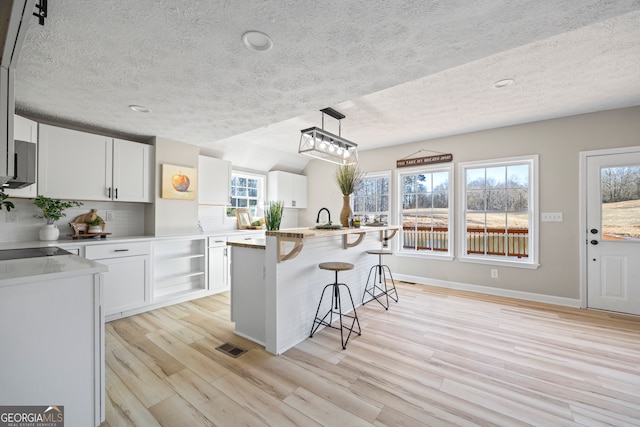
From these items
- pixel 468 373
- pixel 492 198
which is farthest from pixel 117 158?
pixel 492 198

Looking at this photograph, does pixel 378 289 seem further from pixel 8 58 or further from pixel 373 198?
pixel 8 58

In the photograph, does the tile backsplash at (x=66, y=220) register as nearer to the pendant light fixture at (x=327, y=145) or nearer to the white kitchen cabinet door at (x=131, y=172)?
the white kitchen cabinet door at (x=131, y=172)

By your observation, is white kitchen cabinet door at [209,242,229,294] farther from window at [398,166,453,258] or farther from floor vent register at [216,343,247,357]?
window at [398,166,453,258]

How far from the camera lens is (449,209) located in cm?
457

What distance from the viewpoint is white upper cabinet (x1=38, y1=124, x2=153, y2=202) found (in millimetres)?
2998

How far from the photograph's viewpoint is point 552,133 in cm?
377

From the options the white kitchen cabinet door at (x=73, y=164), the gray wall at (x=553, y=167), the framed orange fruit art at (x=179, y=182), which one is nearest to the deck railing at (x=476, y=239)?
the gray wall at (x=553, y=167)

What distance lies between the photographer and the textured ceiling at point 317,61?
1.48 meters

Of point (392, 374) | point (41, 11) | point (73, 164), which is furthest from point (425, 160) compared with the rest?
point (73, 164)

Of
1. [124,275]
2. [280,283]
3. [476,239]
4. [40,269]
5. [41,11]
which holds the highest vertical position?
[41,11]

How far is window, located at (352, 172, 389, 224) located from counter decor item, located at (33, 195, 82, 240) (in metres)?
4.48

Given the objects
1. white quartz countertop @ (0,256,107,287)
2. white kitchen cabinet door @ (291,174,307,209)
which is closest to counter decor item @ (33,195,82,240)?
white quartz countertop @ (0,256,107,287)

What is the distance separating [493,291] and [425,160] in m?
2.34

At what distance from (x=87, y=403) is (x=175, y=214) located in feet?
9.41
